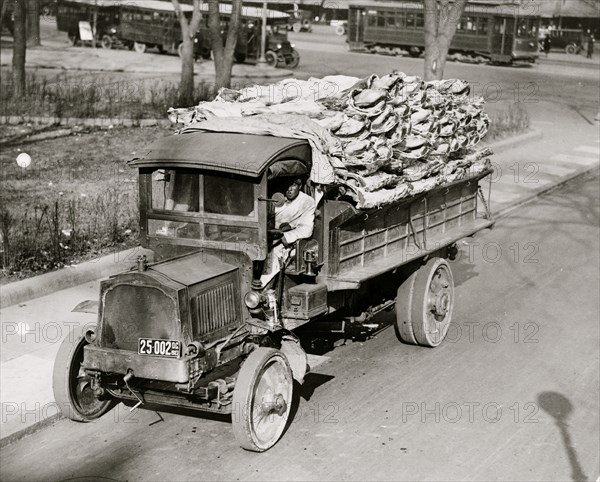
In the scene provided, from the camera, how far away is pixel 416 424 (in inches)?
307

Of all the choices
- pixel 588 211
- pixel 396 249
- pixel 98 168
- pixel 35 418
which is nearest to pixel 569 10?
pixel 588 211

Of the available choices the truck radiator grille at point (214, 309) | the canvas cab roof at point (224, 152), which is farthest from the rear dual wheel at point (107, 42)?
the truck radiator grille at point (214, 309)

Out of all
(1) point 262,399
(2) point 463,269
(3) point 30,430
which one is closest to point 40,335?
(3) point 30,430

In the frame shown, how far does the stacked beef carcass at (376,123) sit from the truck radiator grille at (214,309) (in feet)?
4.99

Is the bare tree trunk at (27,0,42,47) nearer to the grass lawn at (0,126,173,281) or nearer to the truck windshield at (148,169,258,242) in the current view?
the grass lawn at (0,126,173,281)

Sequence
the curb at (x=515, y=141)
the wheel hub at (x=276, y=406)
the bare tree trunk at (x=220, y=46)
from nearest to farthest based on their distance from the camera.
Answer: the wheel hub at (x=276, y=406) → the bare tree trunk at (x=220, y=46) → the curb at (x=515, y=141)

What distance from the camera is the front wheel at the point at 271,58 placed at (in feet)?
119

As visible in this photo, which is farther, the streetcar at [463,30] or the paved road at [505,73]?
the streetcar at [463,30]

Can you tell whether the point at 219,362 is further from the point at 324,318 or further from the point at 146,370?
the point at 324,318

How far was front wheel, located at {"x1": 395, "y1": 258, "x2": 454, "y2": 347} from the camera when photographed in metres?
9.41

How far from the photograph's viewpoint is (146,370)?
682 cm

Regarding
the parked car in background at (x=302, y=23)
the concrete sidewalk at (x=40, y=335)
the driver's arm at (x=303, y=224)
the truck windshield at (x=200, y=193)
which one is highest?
the parked car in background at (x=302, y=23)

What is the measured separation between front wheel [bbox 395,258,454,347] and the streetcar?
28.9m

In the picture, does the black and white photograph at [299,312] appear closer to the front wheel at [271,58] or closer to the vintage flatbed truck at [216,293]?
the vintage flatbed truck at [216,293]
